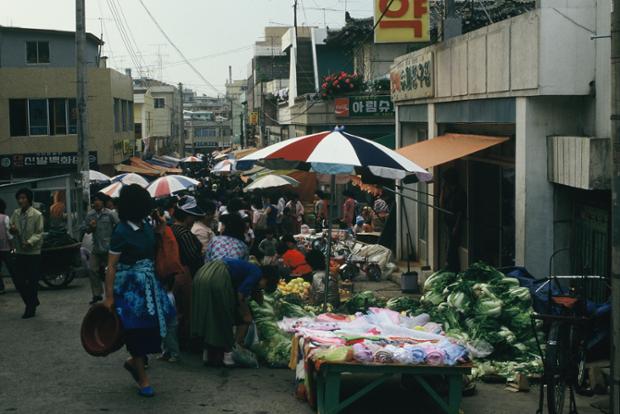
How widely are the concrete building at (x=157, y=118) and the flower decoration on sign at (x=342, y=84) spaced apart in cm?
3710

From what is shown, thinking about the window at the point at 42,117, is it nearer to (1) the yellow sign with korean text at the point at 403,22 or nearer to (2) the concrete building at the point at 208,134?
(1) the yellow sign with korean text at the point at 403,22

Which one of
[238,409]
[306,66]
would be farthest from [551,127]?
[306,66]

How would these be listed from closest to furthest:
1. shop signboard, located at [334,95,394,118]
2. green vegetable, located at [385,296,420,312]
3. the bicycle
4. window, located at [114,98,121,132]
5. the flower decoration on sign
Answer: the bicycle → green vegetable, located at [385,296,420,312] → the flower decoration on sign → shop signboard, located at [334,95,394,118] → window, located at [114,98,121,132]

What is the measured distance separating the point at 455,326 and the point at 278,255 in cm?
584

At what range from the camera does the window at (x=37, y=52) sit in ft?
127

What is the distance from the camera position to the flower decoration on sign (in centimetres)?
3016

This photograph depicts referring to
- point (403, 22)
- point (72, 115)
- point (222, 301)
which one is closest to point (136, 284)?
point (222, 301)

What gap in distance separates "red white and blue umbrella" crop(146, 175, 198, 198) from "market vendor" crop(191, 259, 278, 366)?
1055 cm

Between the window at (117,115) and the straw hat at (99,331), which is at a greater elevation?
the window at (117,115)

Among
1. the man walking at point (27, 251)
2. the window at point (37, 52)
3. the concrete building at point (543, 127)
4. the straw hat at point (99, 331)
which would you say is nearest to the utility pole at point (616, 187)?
the concrete building at point (543, 127)

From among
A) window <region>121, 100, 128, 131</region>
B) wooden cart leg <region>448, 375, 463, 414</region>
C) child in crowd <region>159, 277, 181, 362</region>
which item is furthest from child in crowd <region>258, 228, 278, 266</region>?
window <region>121, 100, 128, 131</region>

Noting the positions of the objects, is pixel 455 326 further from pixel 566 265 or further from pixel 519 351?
pixel 566 265

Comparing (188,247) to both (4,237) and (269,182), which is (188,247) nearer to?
(4,237)

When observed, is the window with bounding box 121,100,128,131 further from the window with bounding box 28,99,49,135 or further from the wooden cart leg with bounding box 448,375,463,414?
the wooden cart leg with bounding box 448,375,463,414
